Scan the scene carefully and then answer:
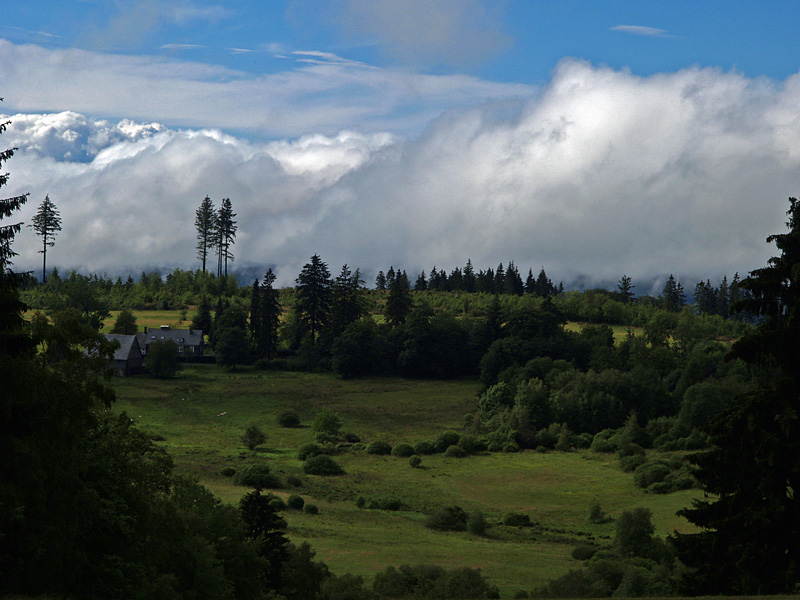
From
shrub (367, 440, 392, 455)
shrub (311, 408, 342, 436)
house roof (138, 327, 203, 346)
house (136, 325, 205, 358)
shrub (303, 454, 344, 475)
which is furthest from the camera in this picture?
house roof (138, 327, 203, 346)

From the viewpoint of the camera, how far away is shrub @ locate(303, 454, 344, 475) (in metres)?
66.3

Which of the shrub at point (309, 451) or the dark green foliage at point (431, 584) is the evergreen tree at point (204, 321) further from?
the dark green foliage at point (431, 584)

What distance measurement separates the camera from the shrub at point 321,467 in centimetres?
6631

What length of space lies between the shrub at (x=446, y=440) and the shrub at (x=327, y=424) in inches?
432

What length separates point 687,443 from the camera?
7588 cm

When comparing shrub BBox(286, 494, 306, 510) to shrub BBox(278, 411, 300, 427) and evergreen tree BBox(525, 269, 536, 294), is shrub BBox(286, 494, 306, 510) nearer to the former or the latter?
shrub BBox(278, 411, 300, 427)

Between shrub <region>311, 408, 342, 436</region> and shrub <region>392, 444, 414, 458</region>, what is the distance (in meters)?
8.21

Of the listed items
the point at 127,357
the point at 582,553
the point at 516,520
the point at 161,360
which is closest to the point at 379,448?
the point at 516,520

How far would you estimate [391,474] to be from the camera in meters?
67.4

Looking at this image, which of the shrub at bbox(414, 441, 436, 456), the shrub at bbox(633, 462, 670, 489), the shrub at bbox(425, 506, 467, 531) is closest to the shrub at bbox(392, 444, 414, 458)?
the shrub at bbox(414, 441, 436, 456)

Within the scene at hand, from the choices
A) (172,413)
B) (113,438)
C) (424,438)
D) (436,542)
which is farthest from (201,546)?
(172,413)

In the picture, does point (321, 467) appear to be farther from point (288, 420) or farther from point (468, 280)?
point (468, 280)

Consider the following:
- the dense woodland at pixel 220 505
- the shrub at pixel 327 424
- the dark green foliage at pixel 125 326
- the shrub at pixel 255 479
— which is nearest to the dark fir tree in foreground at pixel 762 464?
the dense woodland at pixel 220 505

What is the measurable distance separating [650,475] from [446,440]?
22.8 metres
